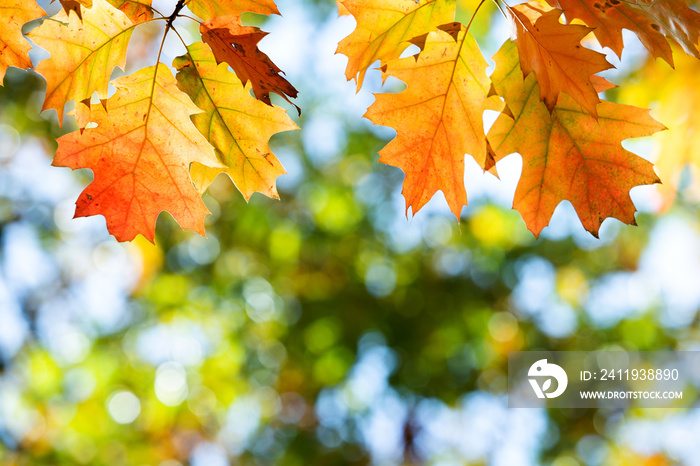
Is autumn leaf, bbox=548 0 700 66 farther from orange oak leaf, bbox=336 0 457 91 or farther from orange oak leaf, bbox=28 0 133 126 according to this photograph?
orange oak leaf, bbox=28 0 133 126

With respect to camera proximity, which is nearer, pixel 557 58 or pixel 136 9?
pixel 557 58

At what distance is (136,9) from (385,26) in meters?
0.55

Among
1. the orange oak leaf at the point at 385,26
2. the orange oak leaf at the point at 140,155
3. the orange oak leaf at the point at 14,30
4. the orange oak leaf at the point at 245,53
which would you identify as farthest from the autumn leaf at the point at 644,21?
the orange oak leaf at the point at 14,30

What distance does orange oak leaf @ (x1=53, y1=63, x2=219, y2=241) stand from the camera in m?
1.07

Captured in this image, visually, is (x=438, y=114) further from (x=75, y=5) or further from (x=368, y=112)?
(x=75, y=5)

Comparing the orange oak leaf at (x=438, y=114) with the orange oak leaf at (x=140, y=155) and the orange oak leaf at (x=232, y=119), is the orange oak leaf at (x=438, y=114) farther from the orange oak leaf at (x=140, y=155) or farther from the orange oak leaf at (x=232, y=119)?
the orange oak leaf at (x=140, y=155)

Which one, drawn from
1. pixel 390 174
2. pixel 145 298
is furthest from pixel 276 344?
pixel 390 174

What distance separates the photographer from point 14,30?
1.11m

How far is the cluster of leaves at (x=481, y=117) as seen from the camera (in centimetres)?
106

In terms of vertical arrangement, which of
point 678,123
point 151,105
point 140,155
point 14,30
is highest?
point 14,30

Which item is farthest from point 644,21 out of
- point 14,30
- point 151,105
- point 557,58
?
point 14,30

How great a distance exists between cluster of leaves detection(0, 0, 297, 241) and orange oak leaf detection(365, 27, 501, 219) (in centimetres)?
25

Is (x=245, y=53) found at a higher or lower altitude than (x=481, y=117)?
higher

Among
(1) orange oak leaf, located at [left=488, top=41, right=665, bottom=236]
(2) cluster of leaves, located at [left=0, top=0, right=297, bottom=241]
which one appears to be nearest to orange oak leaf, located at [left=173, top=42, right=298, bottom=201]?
(2) cluster of leaves, located at [left=0, top=0, right=297, bottom=241]
